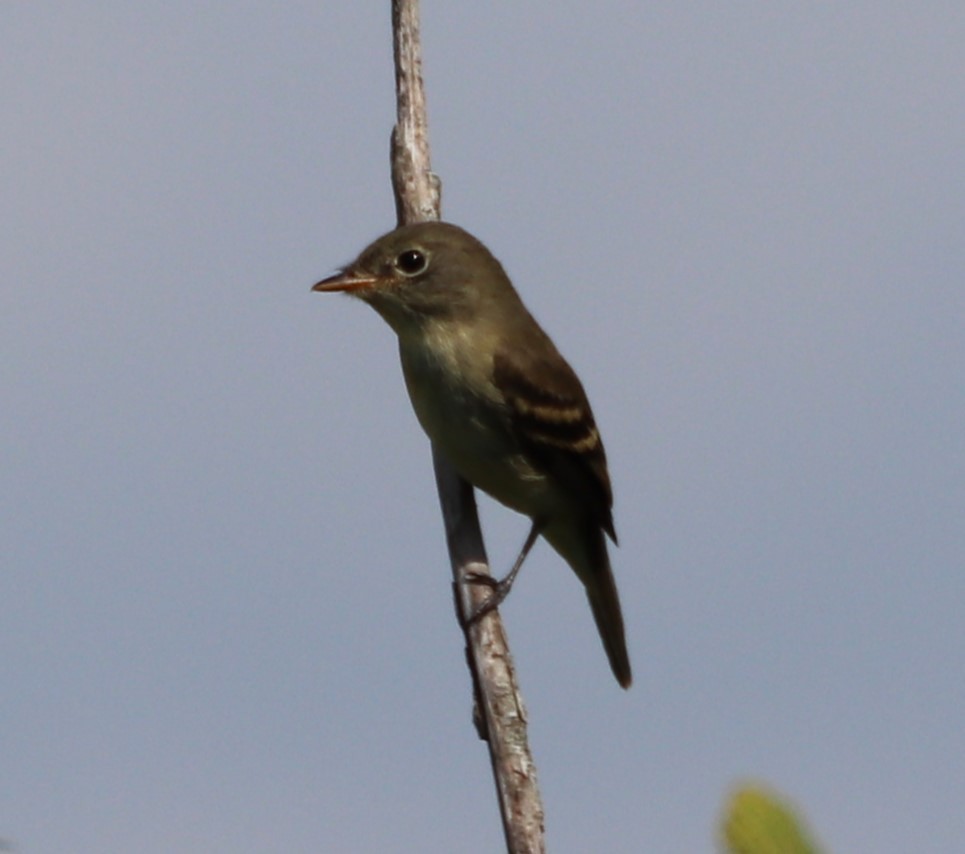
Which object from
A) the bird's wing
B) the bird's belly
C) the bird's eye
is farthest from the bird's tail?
the bird's eye

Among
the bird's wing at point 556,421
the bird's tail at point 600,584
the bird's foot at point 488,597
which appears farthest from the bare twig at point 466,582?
the bird's tail at point 600,584

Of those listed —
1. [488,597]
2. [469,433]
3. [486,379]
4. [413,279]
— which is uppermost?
[413,279]

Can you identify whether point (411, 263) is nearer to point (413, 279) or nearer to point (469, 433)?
point (413, 279)

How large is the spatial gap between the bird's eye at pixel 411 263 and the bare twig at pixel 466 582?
184 mm

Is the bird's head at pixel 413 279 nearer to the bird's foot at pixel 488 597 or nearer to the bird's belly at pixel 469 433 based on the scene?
the bird's belly at pixel 469 433

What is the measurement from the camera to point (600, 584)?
8.38 m

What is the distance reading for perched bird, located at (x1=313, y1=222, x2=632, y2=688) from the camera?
716cm

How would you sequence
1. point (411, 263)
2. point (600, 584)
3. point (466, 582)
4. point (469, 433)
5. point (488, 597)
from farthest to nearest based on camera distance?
point (600, 584) < point (411, 263) < point (469, 433) < point (466, 582) < point (488, 597)

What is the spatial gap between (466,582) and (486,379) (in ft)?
5.05

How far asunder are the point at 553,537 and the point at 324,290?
1.87 m

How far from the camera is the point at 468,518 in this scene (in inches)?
Answer: 264

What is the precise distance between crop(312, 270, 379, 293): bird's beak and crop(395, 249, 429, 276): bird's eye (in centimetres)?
15

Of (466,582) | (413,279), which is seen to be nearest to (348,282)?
(413,279)

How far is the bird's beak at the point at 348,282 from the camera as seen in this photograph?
7512 millimetres
